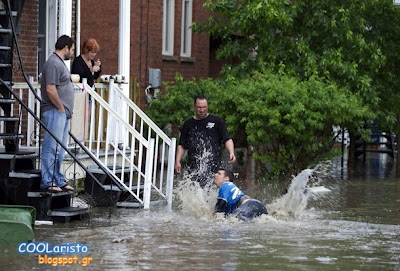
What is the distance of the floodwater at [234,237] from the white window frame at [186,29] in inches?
442

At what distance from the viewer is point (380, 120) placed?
2505 cm

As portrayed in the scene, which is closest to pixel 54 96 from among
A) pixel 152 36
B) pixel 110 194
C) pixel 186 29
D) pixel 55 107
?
pixel 55 107

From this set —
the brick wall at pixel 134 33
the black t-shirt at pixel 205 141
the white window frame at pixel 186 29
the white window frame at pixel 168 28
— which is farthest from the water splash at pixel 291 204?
the white window frame at pixel 186 29

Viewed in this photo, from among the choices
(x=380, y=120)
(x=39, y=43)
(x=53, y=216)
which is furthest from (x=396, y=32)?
(x=53, y=216)

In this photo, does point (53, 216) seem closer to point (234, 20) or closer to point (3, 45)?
point (3, 45)

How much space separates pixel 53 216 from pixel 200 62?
16061 mm

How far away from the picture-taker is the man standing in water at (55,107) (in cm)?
1341

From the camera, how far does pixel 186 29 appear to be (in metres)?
28.3

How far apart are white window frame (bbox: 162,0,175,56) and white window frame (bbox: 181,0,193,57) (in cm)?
57

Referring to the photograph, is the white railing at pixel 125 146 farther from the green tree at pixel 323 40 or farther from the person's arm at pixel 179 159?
the green tree at pixel 323 40

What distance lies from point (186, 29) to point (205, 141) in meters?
13.8

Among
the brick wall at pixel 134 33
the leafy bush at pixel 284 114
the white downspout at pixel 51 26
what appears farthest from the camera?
the brick wall at pixel 134 33

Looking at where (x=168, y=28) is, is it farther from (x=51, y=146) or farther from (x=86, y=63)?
(x=51, y=146)

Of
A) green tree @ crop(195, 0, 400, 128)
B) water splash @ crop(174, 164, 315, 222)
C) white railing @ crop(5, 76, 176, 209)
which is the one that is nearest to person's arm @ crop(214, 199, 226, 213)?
water splash @ crop(174, 164, 315, 222)
